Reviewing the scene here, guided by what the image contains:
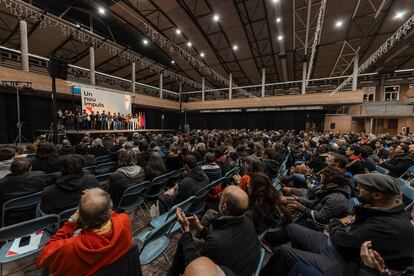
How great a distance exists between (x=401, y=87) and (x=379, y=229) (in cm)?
2195

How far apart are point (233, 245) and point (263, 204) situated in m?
0.81

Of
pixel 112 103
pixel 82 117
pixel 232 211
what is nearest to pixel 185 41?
pixel 112 103

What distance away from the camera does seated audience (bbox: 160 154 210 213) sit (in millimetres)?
2566

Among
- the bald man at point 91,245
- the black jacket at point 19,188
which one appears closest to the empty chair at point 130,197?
the black jacket at point 19,188

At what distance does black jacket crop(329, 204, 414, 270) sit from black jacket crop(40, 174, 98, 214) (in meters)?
2.62

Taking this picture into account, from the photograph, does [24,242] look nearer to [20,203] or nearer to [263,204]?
[20,203]

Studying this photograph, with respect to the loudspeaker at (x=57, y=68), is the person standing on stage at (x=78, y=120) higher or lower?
lower

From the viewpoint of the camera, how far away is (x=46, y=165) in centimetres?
344

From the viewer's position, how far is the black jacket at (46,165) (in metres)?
3.39

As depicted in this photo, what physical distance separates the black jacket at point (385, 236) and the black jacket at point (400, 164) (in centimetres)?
402

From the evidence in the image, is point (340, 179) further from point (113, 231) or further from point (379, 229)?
point (113, 231)

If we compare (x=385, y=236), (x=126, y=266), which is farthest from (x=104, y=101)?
(x=385, y=236)

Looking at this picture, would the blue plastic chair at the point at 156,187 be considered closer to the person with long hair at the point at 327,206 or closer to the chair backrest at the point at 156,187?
the chair backrest at the point at 156,187

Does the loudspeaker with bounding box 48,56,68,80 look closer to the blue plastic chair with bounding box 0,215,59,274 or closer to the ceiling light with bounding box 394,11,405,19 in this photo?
the blue plastic chair with bounding box 0,215,59,274
